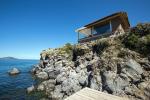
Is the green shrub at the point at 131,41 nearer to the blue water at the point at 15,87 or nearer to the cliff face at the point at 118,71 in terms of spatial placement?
the cliff face at the point at 118,71

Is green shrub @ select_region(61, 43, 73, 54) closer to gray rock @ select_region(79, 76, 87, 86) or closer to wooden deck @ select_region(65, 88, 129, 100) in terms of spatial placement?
gray rock @ select_region(79, 76, 87, 86)

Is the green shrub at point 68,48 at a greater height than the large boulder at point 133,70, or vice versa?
the green shrub at point 68,48

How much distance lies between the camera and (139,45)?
1695cm

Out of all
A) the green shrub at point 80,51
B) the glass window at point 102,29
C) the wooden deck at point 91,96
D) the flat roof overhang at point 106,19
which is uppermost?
the flat roof overhang at point 106,19

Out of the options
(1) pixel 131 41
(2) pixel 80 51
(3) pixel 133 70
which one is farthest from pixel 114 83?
(2) pixel 80 51

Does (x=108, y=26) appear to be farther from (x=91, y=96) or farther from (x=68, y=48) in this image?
(x=91, y=96)

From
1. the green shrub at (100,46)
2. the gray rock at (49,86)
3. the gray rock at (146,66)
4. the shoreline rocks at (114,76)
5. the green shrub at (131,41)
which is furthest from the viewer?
the gray rock at (49,86)

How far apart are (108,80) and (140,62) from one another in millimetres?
4067

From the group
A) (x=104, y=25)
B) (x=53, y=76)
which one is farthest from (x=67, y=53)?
(x=104, y=25)

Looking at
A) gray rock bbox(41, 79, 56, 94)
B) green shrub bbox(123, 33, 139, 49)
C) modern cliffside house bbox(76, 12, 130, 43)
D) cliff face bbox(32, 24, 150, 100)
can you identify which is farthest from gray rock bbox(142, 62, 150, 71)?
gray rock bbox(41, 79, 56, 94)

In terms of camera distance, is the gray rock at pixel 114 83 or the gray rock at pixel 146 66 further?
the gray rock at pixel 146 66

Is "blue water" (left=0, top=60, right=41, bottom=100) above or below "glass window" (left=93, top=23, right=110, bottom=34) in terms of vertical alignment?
below

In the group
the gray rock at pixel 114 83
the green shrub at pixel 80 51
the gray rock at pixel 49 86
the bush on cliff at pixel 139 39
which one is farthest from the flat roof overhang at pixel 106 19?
the gray rock at pixel 114 83

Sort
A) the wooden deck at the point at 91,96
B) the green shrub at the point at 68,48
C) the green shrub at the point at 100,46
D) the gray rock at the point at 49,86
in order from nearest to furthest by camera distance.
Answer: the wooden deck at the point at 91,96 → the green shrub at the point at 100,46 → the gray rock at the point at 49,86 → the green shrub at the point at 68,48
